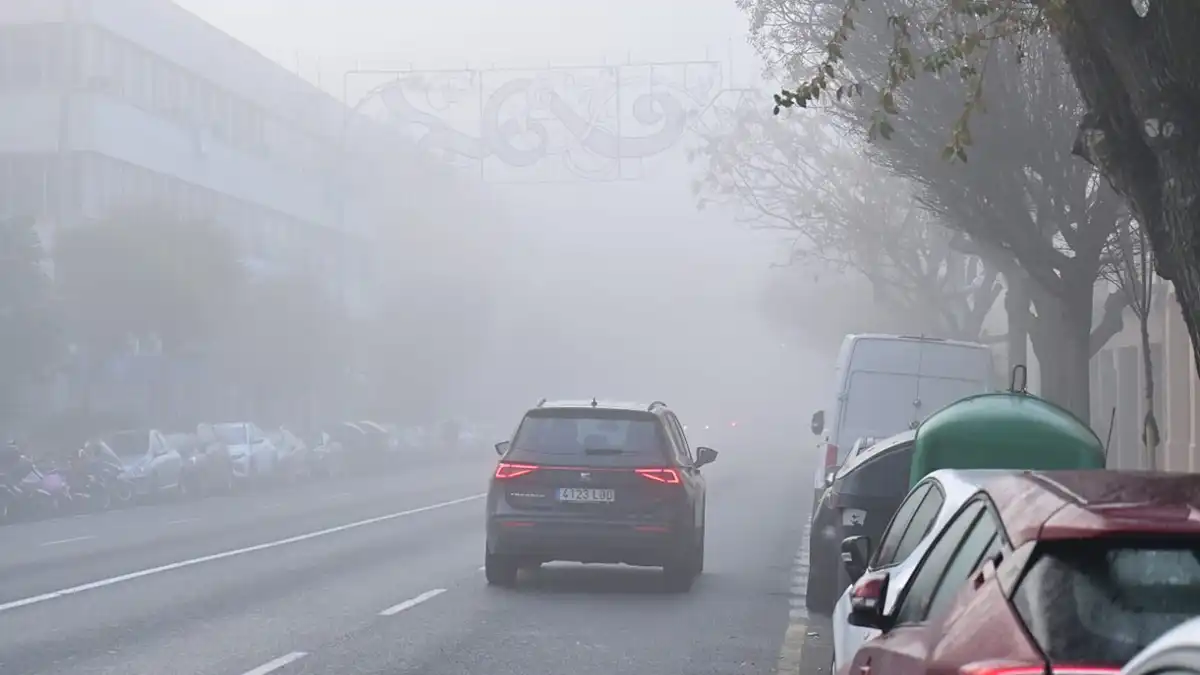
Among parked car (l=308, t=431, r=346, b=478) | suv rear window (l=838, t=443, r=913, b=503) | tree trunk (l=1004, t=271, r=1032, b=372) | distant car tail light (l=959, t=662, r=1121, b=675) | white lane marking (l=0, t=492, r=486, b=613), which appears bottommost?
parked car (l=308, t=431, r=346, b=478)

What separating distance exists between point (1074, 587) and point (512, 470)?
463 inches

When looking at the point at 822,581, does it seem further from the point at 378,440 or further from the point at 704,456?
the point at 378,440

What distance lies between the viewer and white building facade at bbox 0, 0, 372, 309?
49781mm

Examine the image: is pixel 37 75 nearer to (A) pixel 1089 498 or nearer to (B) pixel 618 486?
(B) pixel 618 486

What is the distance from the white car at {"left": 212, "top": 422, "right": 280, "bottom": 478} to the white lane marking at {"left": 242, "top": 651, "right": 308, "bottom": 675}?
29.9m

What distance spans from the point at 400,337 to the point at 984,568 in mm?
62554

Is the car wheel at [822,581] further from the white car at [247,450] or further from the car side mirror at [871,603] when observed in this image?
the white car at [247,450]

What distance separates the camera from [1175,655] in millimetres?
3072

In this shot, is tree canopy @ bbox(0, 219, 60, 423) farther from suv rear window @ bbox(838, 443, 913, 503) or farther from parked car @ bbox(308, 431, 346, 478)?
suv rear window @ bbox(838, 443, 913, 503)

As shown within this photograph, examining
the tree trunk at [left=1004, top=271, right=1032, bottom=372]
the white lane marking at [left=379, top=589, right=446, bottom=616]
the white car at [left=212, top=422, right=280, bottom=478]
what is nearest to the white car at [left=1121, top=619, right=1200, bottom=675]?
the white lane marking at [left=379, top=589, right=446, bottom=616]

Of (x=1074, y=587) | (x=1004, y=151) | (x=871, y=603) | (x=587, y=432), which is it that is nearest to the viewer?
(x=1074, y=587)

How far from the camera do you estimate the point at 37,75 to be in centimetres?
5041

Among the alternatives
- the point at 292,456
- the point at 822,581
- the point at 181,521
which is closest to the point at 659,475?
the point at 822,581

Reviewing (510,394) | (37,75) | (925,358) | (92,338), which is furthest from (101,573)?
(510,394)
